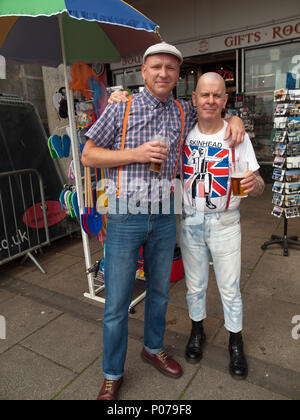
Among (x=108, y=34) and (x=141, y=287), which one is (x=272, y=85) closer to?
(x=108, y=34)

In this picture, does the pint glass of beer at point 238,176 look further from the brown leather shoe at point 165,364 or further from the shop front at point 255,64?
the shop front at point 255,64

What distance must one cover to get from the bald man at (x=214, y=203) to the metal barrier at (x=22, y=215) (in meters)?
2.58

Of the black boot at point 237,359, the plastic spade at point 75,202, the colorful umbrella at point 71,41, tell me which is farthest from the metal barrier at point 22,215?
the black boot at point 237,359

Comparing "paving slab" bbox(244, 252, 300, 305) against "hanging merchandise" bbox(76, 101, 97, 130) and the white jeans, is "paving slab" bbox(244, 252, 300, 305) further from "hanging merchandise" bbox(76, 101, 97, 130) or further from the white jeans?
"hanging merchandise" bbox(76, 101, 97, 130)

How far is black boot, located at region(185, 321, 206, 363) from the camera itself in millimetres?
2559

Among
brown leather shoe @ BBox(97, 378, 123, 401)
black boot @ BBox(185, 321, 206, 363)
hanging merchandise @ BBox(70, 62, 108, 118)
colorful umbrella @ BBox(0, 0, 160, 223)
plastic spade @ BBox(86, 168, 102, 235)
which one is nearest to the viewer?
brown leather shoe @ BBox(97, 378, 123, 401)

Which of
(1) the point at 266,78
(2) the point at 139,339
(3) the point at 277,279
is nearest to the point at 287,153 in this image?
(3) the point at 277,279

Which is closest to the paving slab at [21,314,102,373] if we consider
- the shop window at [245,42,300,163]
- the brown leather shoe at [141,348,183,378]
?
the brown leather shoe at [141,348,183,378]

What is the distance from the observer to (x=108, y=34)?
350cm

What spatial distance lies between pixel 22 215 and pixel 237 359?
3315 millimetres

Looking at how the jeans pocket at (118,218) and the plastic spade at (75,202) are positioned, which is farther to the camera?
the plastic spade at (75,202)

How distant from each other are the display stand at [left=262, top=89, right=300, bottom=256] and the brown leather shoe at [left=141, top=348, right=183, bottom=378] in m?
2.52

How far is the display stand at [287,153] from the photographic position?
4.20 metres
